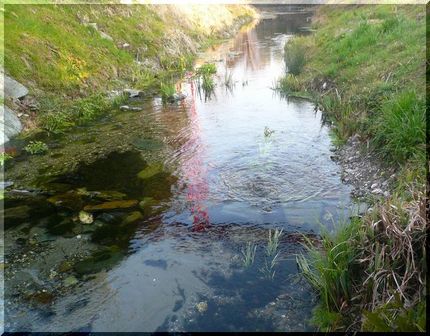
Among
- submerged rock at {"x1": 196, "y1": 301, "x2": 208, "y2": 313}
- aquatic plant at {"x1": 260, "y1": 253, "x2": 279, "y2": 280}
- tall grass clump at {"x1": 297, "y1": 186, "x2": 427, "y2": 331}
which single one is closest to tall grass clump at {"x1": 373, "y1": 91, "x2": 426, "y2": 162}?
tall grass clump at {"x1": 297, "y1": 186, "x2": 427, "y2": 331}

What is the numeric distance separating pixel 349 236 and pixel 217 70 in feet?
71.3

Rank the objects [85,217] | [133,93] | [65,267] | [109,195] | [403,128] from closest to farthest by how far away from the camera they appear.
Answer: [65,267], [85,217], [403,128], [109,195], [133,93]

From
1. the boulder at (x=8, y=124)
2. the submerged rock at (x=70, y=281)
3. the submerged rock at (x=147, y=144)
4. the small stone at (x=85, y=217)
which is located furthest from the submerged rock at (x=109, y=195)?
the boulder at (x=8, y=124)

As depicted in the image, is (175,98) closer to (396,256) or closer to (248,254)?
(248,254)

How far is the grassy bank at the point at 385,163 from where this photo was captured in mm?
5500

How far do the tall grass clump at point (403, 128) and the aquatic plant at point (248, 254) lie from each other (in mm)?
4347

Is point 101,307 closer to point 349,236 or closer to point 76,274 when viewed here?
point 76,274

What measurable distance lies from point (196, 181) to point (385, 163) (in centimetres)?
502

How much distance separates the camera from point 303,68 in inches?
890

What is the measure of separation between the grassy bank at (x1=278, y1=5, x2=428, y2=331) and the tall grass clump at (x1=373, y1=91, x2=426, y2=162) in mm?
25

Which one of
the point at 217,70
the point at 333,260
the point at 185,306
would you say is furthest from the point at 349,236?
the point at 217,70

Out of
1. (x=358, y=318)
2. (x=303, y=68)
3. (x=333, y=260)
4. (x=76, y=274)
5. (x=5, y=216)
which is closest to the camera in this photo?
(x=358, y=318)

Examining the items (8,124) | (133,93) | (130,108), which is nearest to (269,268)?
(8,124)

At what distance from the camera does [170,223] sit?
9.29 m
